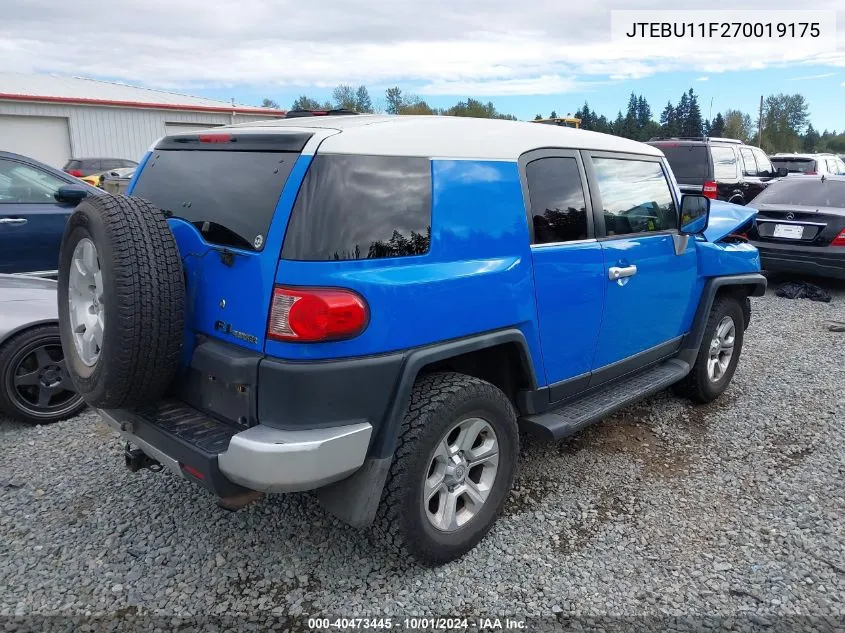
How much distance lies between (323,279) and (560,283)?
1.30 meters

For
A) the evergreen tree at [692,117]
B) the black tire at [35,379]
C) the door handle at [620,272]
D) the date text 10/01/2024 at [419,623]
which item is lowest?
the date text 10/01/2024 at [419,623]

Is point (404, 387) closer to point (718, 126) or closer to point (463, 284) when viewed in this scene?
point (463, 284)

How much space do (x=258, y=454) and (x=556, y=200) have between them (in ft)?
6.19

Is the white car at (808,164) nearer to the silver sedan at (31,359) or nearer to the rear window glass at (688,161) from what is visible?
the rear window glass at (688,161)

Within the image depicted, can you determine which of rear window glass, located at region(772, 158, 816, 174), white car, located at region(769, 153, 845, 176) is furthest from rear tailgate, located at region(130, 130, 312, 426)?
rear window glass, located at region(772, 158, 816, 174)

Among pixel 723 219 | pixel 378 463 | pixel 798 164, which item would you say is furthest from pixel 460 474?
pixel 798 164

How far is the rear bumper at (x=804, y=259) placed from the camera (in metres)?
8.19

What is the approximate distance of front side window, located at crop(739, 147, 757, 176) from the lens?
498 inches

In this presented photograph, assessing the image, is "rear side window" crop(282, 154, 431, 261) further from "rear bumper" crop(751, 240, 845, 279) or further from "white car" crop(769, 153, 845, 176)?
"white car" crop(769, 153, 845, 176)

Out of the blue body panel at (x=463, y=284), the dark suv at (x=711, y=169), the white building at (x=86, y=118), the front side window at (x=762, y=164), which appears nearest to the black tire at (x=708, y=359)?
the blue body panel at (x=463, y=284)

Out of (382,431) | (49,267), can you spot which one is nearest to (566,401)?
(382,431)

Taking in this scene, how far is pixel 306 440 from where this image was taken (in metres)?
2.35

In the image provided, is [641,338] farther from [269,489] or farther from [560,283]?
[269,489]

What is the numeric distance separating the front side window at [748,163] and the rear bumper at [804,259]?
14.9 ft
